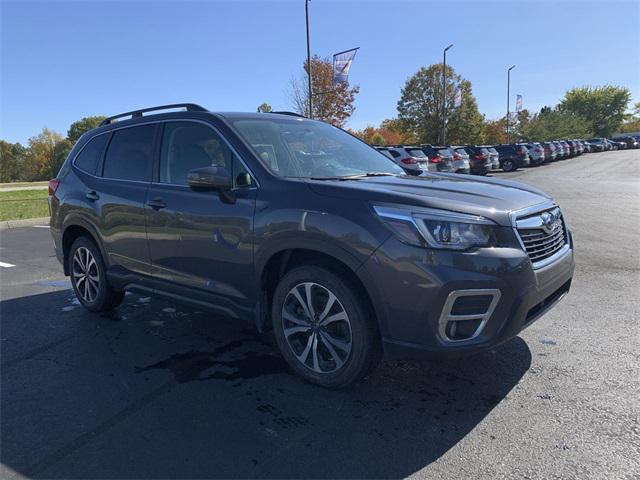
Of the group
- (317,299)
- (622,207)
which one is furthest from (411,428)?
(622,207)

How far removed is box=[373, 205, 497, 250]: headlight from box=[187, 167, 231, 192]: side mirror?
4.11 ft

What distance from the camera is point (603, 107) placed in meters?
95.2

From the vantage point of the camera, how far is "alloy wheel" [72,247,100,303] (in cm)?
488

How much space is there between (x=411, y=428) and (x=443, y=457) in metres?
0.30

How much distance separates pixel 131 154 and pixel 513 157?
108 ft

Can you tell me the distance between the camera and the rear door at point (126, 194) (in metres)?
4.16

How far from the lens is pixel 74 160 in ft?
16.7

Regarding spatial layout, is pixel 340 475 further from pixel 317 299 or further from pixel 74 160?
pixel 74 160

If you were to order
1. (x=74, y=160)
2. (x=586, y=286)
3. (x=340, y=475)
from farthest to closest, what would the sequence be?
(x=586, y=286) < (x=74, y=160) < (x=340, y=475)

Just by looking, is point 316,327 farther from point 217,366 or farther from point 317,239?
point 217,366

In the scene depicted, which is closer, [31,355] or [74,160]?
[31,355]

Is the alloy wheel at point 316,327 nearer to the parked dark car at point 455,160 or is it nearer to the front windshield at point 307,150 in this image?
the front windshield at point 307,150

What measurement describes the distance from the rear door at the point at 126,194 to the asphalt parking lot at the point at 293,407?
75cm

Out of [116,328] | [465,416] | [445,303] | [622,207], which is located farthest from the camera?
[622,207]
